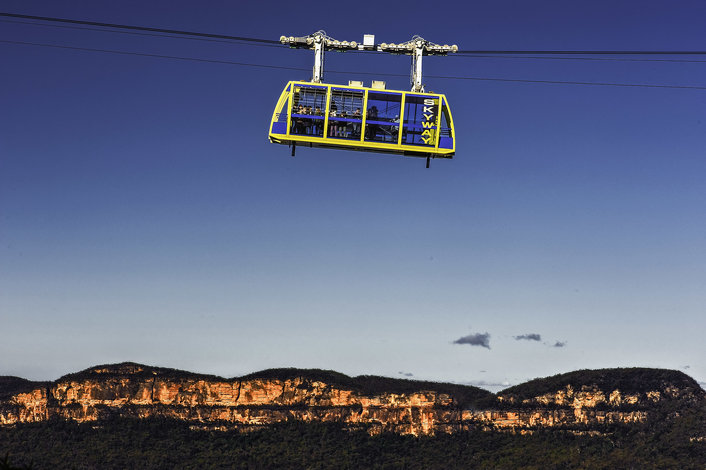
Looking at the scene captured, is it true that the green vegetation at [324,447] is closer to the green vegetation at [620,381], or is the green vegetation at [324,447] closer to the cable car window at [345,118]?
the green vegetation at [620,381]

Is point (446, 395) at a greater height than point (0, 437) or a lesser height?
greater

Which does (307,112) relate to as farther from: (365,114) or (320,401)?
(320,401)

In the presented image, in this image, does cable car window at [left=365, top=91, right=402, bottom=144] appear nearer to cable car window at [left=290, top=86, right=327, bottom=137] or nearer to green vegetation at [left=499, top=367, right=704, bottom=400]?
cable car window at [left=290, top=86, right=327, bottom=137]

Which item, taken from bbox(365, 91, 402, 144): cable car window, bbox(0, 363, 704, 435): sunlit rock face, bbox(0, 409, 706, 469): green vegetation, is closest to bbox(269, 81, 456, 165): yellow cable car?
A: bbox(365, 91, 402, 144): cable car window

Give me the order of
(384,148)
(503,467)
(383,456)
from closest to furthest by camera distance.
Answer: (384,148)
(503,467)
(383,456)

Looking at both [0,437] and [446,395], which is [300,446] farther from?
[0,437]

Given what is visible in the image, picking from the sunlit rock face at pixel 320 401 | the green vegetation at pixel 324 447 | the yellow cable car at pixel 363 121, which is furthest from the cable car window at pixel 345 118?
the sunlit rock face at pixel 320 401

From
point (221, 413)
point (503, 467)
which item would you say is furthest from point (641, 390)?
point (221, 413)

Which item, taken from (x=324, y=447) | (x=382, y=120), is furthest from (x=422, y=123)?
(x=324, y=447)
